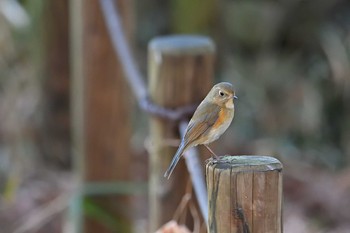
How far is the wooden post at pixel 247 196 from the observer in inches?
67.6

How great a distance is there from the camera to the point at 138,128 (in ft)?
21.0

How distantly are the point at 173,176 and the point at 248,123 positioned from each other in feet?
10.7

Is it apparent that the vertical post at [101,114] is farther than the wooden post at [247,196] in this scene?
Yes

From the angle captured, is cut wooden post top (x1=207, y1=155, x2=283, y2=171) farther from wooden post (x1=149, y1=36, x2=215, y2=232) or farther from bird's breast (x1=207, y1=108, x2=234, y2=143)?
wooden post (x1=149, y1=36, x2=215, y2=232)

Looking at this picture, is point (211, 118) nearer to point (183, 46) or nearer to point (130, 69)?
→ point (183, 46)

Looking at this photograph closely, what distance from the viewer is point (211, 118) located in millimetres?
2396

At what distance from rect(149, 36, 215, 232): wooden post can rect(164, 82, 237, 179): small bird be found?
21.6 inches

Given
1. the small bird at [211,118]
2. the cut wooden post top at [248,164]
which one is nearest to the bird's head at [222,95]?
the small bird at [211,118]

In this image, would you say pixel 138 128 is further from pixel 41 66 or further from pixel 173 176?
pixel 173 176

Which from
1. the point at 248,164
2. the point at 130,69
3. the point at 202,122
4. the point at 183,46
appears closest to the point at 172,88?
the point at 183,46

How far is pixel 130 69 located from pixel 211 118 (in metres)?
1.09

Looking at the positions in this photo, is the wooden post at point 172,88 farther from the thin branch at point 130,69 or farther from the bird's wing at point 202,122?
the bird's wing at point 202,122

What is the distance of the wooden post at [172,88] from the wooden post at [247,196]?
1.23 meters

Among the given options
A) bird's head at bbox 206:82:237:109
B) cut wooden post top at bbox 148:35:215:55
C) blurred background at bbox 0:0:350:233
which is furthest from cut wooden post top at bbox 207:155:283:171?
blurred background at bbox 0:0:350:233
